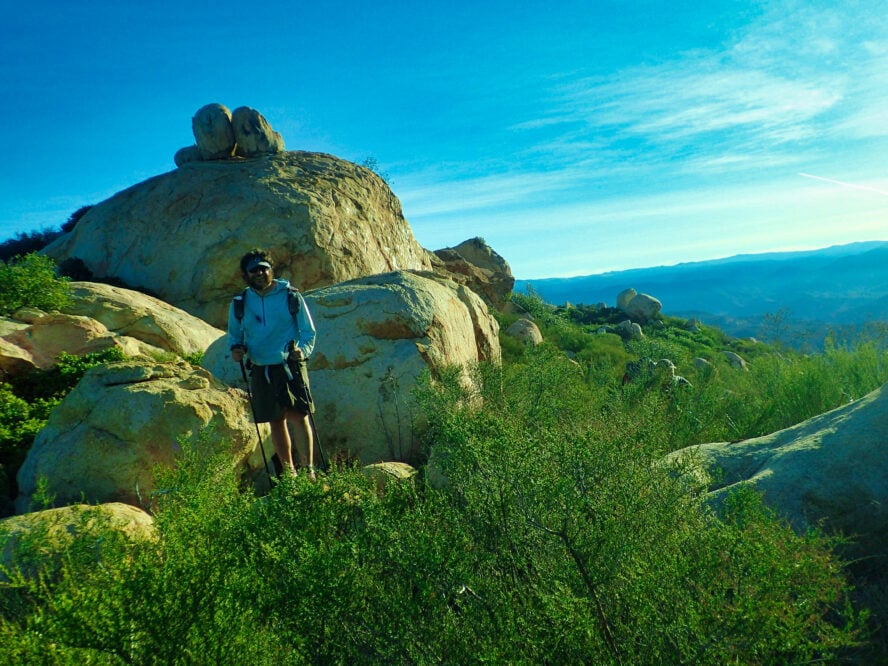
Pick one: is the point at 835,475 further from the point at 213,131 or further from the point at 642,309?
the point at 642,309

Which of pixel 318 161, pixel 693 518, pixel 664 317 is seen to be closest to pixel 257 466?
pixel 693 518

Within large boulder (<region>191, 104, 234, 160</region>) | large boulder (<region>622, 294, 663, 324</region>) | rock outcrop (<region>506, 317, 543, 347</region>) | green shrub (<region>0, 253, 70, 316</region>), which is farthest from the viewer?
large boulder (<region>622, 294, 663, 324</region>)

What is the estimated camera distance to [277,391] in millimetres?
5438

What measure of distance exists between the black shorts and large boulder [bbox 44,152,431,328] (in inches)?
328

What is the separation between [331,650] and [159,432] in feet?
12.0

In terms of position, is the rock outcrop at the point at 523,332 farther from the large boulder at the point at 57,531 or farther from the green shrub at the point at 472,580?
the green shrub at the point at 472,580

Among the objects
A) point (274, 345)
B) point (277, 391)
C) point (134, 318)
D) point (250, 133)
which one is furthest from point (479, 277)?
point (277, 391)

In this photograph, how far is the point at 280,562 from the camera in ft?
7.97

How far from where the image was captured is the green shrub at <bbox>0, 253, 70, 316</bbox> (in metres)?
8.64

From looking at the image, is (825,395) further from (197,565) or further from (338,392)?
(197,565)

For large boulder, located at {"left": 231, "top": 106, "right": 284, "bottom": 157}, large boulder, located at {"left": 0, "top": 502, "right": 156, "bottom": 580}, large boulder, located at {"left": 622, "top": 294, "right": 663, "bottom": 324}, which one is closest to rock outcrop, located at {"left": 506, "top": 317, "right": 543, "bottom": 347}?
large boulder, located at {"left": 231, "top": 106, "right": 284, "bottom": 157}

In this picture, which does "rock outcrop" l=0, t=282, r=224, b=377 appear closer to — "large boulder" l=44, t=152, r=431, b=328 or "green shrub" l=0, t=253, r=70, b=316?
"green shrub" l=0, t=253, r=70, b=316

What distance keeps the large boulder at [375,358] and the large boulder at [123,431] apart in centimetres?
153

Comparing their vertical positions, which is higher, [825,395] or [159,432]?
[159,432]
